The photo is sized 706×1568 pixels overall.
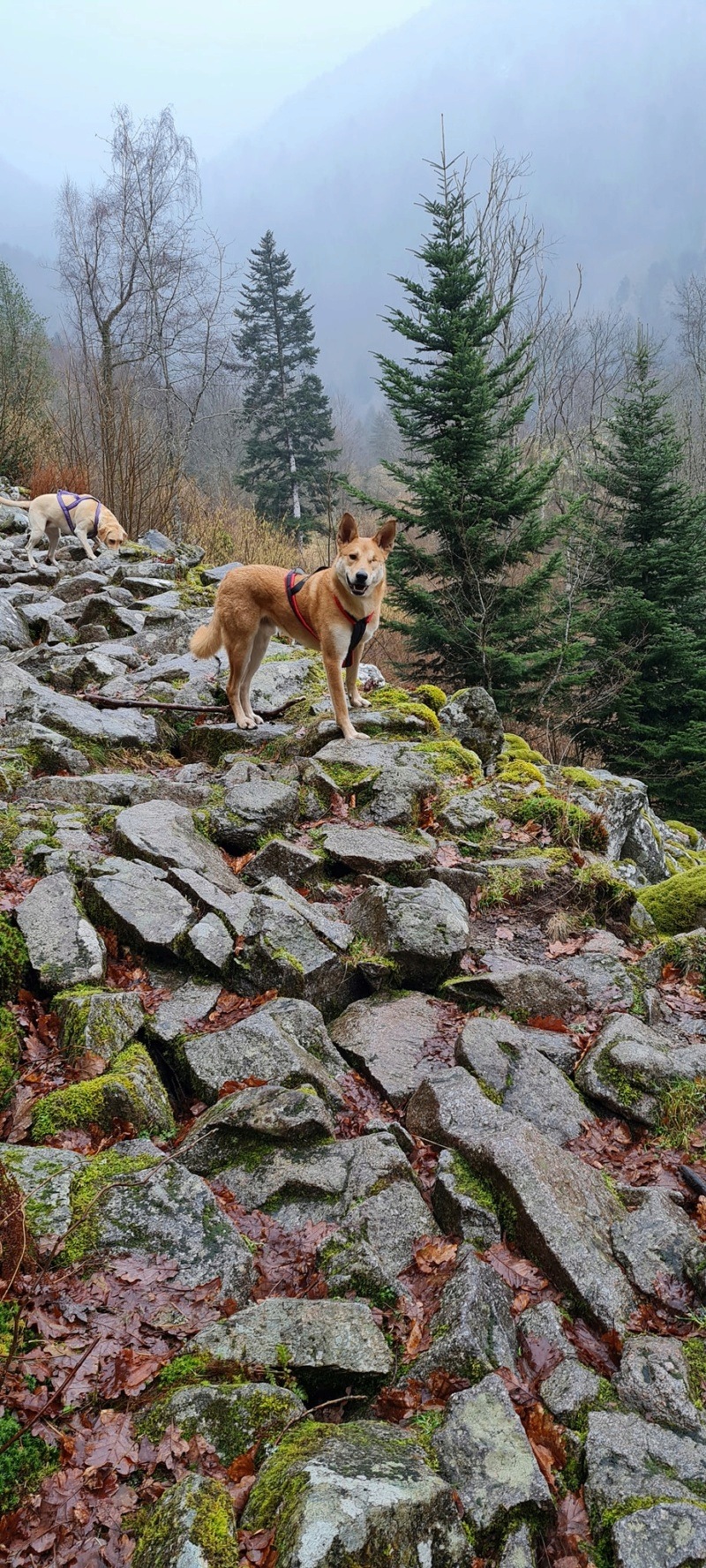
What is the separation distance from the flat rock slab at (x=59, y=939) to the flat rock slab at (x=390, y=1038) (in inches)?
49.2

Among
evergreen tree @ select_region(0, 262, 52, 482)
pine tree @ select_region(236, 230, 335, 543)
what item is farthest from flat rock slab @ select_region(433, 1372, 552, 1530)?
pine tree @ select_region(236, 230, 335, 543)

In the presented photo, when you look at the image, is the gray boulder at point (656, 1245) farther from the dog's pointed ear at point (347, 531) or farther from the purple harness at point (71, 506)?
the purple harness at point (71, 506)

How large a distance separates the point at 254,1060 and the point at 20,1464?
1578mm

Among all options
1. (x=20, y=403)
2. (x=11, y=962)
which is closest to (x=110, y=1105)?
(x=11, y=962)

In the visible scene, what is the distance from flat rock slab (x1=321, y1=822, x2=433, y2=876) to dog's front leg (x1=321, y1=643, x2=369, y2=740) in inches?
50.8

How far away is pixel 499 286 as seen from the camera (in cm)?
2303

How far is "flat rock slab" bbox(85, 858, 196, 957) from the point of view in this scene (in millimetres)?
3732

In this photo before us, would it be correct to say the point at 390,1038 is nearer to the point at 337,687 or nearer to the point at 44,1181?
the point at 44,1181

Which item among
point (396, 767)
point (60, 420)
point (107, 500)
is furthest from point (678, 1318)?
point (60, 420)

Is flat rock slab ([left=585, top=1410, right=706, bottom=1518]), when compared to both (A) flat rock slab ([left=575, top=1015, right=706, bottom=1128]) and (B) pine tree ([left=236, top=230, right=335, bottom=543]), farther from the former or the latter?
(B) pine tree ([left=236, top=230, right=335, bottom=543])

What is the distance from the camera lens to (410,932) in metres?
4.23

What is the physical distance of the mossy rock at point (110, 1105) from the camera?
270 centimetres

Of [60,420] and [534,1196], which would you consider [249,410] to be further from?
[534,1196]

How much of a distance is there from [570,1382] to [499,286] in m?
27.0
